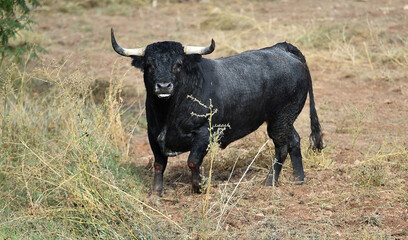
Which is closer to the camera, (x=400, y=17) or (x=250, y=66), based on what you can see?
(x=250, y=66)

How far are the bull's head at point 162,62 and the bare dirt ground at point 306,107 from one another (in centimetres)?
93

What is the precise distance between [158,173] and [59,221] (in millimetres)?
1322

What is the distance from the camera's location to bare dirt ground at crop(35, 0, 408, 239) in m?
5.48

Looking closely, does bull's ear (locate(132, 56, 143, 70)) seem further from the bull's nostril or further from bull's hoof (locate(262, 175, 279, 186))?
bull's hoof (locate(262, 175, 279, 186))

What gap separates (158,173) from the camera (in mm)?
6355

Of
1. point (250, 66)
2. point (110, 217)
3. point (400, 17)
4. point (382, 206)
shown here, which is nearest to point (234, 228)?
point (110, 217)

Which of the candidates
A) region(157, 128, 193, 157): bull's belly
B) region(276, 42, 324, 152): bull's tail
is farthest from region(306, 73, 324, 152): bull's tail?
region(157, 128, 193, 157): bull's belly

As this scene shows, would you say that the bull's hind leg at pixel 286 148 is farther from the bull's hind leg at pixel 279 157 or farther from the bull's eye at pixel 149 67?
the bull's eye at pixel 149 67

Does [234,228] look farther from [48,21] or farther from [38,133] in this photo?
[48,21]

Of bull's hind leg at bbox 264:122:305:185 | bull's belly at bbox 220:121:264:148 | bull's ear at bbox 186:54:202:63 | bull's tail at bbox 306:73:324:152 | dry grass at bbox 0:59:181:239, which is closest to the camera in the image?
dry grass at bbox 0:59:181:239

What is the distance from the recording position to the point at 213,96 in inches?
246

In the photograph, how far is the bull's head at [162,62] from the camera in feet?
18.7

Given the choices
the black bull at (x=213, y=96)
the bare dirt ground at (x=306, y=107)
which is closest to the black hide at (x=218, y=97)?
the black bull at (x=213, y=96)

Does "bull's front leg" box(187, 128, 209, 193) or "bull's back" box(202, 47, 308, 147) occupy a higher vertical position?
"bull's back" box(202, 47, 308, 147)
